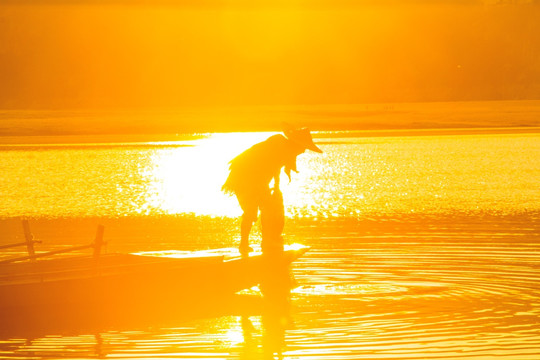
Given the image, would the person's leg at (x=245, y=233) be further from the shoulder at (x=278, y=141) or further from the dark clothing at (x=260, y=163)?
the shoulder at (x=278, y=141)

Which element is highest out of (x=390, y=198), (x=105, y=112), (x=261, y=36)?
(x=261, y=36)

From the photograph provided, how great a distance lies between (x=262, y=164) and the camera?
1416 centimetres

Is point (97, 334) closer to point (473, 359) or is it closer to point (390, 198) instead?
point (473, 359)

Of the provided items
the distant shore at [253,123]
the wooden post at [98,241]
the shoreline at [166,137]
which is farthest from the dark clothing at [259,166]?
the distant shore at [253,123]

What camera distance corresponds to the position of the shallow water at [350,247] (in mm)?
11812

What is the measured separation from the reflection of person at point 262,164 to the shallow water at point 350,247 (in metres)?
1.18

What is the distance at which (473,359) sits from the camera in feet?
35.7

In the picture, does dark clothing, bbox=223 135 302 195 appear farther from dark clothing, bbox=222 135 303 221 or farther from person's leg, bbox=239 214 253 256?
person's leg, bbox=239 214 253 256

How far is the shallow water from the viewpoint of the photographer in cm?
1181

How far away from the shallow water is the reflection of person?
118cm

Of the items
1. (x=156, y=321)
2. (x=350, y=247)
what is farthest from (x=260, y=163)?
(x=350, y=247)

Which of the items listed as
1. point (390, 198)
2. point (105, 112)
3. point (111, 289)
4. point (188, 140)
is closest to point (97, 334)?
point (111, 289)

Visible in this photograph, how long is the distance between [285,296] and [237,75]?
77756 millimetres

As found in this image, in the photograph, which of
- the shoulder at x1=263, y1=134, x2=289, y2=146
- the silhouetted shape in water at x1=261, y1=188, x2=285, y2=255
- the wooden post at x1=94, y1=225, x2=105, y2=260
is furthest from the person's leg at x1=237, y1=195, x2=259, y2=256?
the wooden post at x1=94, y1=225, x2=105, y2=260
